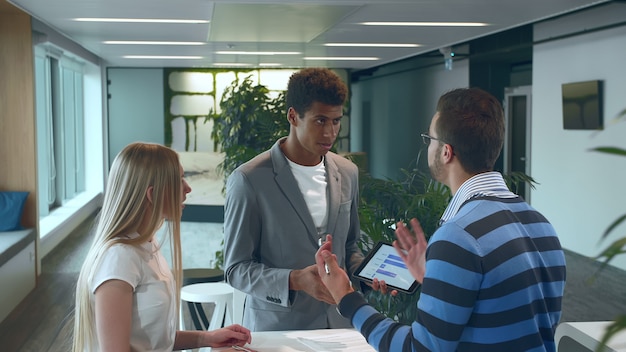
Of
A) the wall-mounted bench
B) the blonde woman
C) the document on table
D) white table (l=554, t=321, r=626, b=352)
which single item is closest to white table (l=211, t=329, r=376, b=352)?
the document on table

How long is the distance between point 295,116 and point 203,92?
11.9 m

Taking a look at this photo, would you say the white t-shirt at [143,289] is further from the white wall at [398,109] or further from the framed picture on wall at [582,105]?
the white wall at [398,109]

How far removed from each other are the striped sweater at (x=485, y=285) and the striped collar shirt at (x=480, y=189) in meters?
0.03

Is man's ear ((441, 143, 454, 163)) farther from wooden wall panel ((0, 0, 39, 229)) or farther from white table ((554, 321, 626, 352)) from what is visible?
wooden wall panel ((0, 0, 39, 229))

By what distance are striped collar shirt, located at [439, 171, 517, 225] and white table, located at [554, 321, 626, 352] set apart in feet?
2.24

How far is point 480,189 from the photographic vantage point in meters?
1.67

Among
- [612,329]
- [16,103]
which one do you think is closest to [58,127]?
[16,103]

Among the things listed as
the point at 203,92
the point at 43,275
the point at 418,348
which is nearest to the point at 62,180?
the point at 203,92

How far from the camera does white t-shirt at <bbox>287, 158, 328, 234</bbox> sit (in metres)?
2.69

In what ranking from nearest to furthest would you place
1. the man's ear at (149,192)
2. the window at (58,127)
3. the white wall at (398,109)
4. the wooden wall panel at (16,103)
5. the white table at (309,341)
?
the man's ear at (149,192) → the white table at (309,341) → the wooden wall panel at (16,103) → the window at (58,127) → the white wall at (398,109)

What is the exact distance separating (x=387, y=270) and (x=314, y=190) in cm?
57

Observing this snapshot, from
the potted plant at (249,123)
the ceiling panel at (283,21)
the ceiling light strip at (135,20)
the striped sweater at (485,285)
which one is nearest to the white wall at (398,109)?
the ceiling panel at (283,21)

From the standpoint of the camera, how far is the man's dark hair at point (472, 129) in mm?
1690

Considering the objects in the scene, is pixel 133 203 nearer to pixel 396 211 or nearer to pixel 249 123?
pixel 396 211
